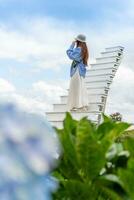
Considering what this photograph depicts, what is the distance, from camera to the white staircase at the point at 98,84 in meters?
14.9

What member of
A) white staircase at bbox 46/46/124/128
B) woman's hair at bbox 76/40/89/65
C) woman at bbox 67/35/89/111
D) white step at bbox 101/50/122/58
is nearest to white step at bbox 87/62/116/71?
white staircase at bbox 46/46/124/128

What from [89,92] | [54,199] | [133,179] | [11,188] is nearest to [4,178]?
[11,188]

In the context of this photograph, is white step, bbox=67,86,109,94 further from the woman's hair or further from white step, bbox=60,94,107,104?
the woman's hair

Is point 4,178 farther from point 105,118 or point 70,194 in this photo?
point 105,118

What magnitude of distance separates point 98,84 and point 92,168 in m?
14.5

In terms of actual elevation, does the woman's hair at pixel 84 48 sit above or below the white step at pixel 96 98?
above

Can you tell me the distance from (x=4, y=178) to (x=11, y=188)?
17 mm

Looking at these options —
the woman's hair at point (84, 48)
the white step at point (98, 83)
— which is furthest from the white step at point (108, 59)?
the woman's hair at point (84, 48)

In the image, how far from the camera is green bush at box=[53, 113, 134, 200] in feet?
3.71

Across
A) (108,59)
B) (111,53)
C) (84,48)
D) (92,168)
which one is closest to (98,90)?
(108,59)

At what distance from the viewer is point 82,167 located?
1.18 metres

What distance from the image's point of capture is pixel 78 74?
1468 cm

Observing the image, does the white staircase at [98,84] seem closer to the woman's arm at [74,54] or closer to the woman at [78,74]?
the woman at [78,74]

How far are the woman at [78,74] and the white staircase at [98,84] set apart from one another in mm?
281
